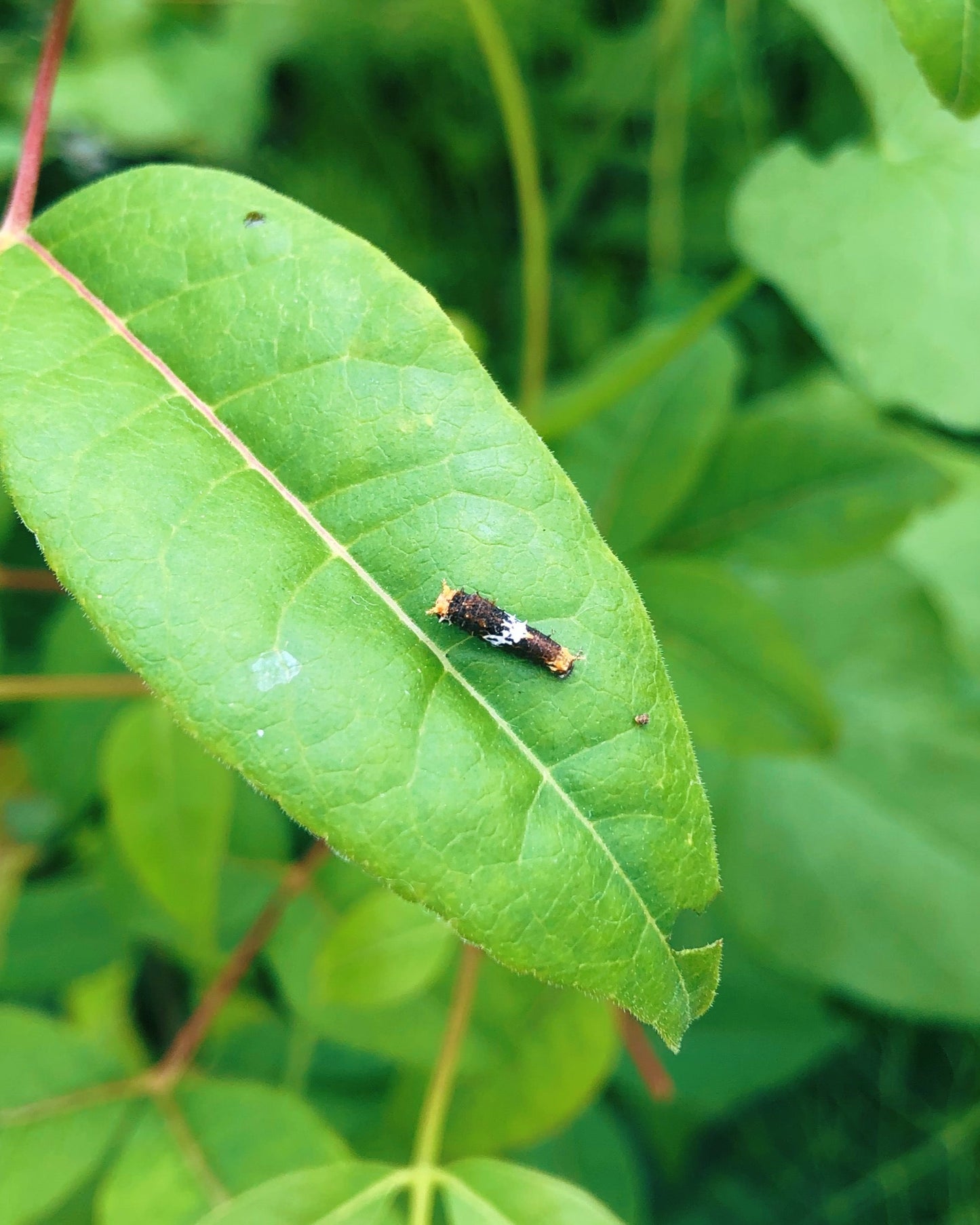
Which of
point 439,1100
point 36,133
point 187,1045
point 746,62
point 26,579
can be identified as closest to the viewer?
point 36,133

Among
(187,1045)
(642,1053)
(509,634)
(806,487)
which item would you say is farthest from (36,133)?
(642,1053)

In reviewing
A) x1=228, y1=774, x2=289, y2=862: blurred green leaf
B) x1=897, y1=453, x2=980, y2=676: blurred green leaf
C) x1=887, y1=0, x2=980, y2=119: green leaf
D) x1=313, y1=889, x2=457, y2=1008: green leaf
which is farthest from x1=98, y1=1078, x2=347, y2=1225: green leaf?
x1=897, y1=453, x2=980, y2=676: blurred green leaf

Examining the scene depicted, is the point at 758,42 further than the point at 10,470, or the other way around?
the point at 758,42

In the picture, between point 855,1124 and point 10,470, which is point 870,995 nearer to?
point 855,1124

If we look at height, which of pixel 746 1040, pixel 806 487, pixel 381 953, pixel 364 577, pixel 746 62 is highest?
pixel 746 62

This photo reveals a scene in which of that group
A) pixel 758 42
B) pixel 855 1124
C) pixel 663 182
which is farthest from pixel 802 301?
pixel 855 1124

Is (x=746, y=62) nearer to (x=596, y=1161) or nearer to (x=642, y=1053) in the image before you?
(x=642, y=1053)

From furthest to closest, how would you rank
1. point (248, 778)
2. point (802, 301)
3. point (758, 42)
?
point (758, 42) → point (802, 301) → point (248, 778)
